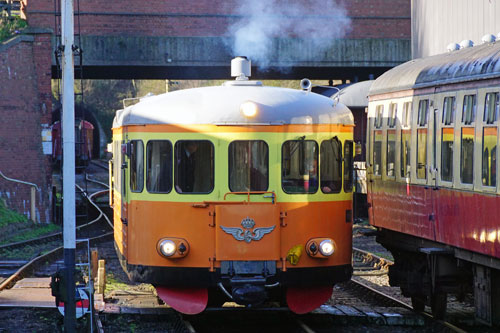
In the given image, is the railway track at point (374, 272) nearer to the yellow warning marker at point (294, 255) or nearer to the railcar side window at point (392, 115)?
the yellow warning marker at point (294, 255)

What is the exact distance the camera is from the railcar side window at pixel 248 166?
1048 cm

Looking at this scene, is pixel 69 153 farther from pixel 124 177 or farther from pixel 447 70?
pixel 447 70

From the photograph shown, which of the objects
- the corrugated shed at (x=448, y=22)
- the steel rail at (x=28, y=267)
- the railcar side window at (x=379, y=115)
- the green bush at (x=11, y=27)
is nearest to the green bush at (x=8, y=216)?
the steel rail at (x=28, y=267)

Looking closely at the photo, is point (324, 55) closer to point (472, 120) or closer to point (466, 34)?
point (466, 34)

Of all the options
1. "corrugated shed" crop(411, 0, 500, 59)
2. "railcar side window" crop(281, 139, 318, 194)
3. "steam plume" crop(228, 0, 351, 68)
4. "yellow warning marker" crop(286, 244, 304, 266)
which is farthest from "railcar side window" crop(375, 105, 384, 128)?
"steam plume" crop(228, 0, 351, 68)

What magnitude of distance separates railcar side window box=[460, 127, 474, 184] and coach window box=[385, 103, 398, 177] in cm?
221

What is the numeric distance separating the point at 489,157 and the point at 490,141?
16cm

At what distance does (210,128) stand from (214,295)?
2.20 meters

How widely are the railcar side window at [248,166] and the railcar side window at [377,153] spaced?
3.21 meters

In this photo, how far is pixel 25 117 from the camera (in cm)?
2581

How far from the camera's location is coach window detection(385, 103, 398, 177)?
1270 cm

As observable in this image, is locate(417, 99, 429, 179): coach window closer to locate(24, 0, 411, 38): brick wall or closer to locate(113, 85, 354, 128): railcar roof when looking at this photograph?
locate(113, 85, 354, 128): railcar roof

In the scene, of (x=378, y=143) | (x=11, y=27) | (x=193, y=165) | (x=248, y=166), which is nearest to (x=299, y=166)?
(x=248, y=166)

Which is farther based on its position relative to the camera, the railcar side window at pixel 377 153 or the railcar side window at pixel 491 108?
the railcar side window at pixel 377 153
